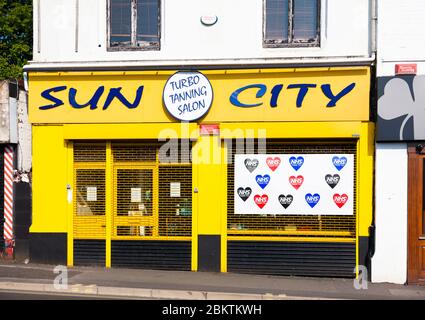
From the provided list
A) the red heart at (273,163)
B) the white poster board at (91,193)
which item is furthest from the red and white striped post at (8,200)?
the red heart at (273,163)

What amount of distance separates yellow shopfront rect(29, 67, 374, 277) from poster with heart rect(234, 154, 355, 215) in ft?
0.07

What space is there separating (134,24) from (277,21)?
10.1 feet

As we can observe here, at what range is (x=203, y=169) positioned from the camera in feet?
36.8

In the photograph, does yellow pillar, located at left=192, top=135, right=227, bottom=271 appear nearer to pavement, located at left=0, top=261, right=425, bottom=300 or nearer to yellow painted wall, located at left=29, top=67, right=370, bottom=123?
pavement, located at left=0, top=261, right=425, bottom=300

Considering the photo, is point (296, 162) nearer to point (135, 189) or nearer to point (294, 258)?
point (294, 258)

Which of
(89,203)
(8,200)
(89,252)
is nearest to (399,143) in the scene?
(89,203)

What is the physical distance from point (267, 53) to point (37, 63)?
496cm

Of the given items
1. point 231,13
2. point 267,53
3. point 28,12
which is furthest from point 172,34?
point 28,12

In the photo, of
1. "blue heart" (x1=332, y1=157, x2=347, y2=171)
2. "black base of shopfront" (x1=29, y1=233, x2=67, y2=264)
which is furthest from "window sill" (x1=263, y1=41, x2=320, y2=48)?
"black base of shopfront" (x1=29, y1=233, x2=67, y2=264)

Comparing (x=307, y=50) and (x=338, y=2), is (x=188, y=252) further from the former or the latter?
(x=338, y=2)

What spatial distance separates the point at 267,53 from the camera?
1122 cm

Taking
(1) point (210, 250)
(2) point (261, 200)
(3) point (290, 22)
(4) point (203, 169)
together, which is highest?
(3) point (290, 22)

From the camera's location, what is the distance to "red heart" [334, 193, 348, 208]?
432 inches
